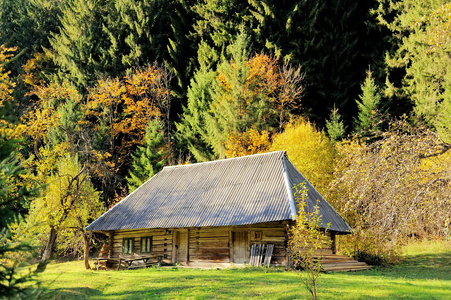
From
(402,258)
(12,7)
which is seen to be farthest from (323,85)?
(12,7)

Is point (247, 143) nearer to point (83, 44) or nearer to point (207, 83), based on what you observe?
point (207, 83)

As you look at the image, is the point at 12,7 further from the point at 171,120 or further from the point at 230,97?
the point at 230,97

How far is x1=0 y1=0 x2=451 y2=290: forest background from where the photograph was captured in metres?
30.2

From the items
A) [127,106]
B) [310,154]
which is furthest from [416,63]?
[127,106]

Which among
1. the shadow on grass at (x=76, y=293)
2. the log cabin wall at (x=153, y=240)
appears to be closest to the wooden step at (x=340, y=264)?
the log cabin wall at (x=153, y=240)

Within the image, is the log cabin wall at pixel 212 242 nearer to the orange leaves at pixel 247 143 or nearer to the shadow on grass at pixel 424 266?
the shadow on grass at pixel 424 266

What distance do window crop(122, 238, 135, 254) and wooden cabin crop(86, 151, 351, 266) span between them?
59 mm

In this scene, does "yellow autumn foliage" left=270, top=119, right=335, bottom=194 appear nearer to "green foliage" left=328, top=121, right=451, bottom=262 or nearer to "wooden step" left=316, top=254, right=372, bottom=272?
"wooden step" left=316, top=254, right=372, bottom=272

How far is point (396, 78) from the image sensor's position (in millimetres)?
39500

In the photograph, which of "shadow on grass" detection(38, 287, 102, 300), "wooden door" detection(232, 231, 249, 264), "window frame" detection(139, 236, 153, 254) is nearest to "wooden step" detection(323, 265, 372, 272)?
"wooden door" detection(232, 231, 249, 264)

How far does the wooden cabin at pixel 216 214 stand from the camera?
19.8m

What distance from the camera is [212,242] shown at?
21.7m

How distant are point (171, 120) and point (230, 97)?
396 inches

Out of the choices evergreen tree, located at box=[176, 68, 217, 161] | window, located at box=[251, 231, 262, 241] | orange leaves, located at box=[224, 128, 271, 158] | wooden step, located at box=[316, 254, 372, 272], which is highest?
evergreen tree, located at box=[176, 68, 217, 161]
